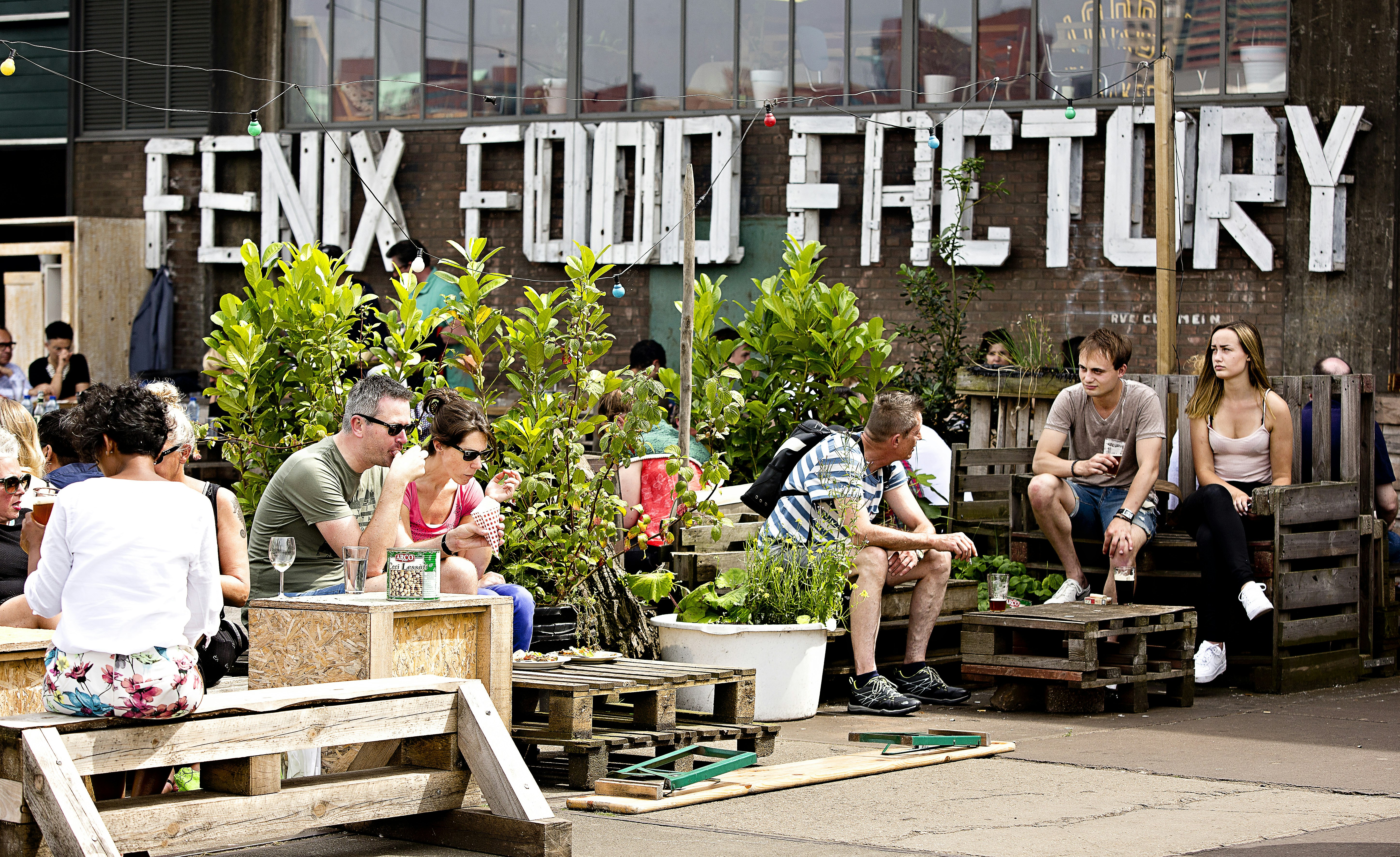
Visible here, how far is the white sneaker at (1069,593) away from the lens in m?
7.69

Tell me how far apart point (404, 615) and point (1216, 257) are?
9.38 meters

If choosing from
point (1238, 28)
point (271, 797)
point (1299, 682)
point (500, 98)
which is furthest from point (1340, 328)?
point (271, 797)

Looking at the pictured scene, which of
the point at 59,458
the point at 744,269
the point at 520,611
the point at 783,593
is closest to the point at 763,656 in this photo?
the point at 783,593

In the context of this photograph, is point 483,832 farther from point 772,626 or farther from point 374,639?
point 772,626

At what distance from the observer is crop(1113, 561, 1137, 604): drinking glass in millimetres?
7551

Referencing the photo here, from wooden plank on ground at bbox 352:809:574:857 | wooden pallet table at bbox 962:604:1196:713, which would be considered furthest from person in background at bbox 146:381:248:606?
wooden pallet table at bbox 962:604:1196:713

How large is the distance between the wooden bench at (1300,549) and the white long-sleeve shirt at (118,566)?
203 inches

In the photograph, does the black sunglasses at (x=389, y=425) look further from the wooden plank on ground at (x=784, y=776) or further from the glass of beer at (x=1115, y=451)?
the glass of beer at (x=1115, y=451)

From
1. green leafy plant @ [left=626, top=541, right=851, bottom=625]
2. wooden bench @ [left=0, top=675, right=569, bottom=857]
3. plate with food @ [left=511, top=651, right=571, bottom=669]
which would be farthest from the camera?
green leafy plant @ [left=626, top=541, right=851, bottom=625]

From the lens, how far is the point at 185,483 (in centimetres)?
592

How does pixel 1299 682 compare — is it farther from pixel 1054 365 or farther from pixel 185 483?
pixel 185 483

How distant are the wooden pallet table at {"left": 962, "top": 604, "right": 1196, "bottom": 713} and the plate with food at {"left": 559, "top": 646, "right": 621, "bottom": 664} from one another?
1.75 meters

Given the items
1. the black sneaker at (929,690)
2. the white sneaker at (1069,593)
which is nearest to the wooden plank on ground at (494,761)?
the black sneaker at (929,690)

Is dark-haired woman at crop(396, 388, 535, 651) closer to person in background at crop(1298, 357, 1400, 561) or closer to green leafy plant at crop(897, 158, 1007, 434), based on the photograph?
person in background at crop(1298, 357, 1400, 561)
